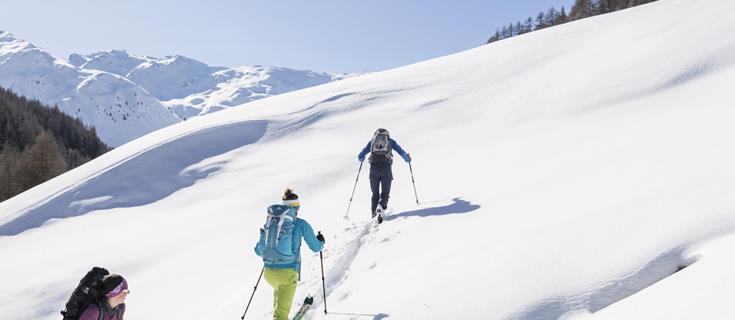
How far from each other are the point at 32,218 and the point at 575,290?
17.7 metres

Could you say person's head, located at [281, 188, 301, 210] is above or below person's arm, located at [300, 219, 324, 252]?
above

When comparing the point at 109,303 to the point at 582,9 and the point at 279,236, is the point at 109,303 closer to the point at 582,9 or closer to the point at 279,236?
the point at 279,236

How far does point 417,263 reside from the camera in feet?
23.3

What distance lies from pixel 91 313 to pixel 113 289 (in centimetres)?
27

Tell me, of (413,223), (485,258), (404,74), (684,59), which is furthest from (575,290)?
(404,74)

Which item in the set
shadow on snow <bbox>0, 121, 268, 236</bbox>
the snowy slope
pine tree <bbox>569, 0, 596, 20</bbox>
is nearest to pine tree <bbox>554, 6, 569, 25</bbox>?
pine tree <bbox>569, 0, 596, 20</bbox>

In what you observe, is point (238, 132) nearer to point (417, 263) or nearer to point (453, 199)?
point (453, 199)

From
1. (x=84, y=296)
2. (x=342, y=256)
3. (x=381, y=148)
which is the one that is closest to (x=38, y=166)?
(x=381, y=148)

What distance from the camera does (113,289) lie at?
14.2 feet

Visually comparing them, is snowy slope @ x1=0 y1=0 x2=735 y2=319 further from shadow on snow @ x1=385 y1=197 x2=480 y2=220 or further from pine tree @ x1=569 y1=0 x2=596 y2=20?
pine tree @ x1=569 y1=0 x2=596 y2=20

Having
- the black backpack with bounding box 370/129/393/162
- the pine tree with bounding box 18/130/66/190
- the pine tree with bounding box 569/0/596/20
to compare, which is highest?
the pine tree with bounding box 569/0/596/20

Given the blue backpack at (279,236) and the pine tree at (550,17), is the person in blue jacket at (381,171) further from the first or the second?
the pine tree at (550,17)

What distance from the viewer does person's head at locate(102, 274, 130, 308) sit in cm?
431

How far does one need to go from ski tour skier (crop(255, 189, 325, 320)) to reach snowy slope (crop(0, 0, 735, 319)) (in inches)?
31.5
